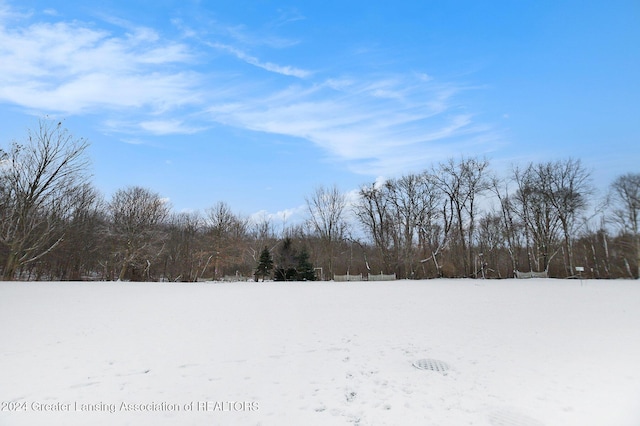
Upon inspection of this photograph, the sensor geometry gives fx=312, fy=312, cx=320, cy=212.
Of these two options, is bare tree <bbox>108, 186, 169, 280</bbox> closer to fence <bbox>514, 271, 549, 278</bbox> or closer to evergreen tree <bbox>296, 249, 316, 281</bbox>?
evergreen tree <bbox>296, 249, 316, 281</bbox>

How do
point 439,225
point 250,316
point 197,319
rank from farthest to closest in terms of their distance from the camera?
1. point 439,225
2. point 250,316
3. point 197,319

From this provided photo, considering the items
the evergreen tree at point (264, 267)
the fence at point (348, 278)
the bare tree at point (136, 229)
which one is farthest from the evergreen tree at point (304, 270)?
the bare tree at point (136, 229)

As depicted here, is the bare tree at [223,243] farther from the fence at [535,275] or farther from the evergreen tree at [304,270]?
the fence at [535,275]

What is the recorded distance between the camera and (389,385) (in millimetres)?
4879

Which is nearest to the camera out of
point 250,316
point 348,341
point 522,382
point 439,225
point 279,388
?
point 279,388

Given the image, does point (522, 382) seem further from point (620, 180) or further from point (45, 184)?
point (620, 180)

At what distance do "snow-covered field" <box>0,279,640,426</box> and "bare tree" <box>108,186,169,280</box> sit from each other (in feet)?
69.1

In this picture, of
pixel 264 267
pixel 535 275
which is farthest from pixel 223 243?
pixel 535 275

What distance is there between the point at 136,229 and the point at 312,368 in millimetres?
31769

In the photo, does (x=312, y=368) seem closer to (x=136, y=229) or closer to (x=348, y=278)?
(x=348, y=278)

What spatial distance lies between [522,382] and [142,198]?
A: 3853cm

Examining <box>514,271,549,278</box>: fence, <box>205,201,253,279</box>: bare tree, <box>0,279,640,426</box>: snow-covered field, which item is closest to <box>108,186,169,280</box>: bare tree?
<box>205,201,253,279</box>: bare tree

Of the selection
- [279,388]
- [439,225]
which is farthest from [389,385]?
[439,225]

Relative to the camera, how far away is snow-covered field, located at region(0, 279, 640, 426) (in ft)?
13.1
